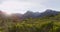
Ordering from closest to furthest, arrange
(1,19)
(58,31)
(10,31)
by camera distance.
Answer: (58,31), (10,31), (1,19)

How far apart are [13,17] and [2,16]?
4863 millimetres

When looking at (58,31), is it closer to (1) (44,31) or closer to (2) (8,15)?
(1) (44,31)

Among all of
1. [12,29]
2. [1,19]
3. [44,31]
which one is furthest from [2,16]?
[44,31]

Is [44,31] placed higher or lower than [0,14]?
lower

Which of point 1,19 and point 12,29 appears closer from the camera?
point 12,29

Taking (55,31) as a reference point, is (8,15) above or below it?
above

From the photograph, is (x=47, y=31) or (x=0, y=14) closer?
(x=47, y=31)

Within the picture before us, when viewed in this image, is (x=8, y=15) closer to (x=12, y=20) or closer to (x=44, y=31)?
(x=12, y=20)

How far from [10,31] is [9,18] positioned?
17.2 meters

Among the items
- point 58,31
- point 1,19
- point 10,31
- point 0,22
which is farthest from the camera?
point 1,19

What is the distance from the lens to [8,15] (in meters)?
60.0

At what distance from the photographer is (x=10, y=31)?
42531mm

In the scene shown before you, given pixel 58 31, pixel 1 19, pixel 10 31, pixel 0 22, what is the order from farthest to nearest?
pixel 1 19
pixel 0 22
pixel 10 31
pixel 58 31

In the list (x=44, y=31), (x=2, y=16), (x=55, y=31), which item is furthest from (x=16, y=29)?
(x=2, y=16)
